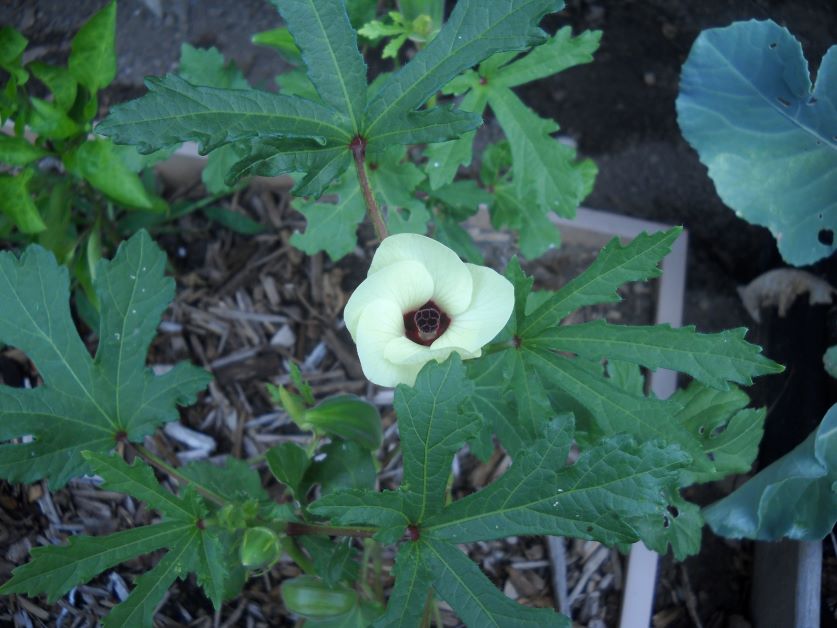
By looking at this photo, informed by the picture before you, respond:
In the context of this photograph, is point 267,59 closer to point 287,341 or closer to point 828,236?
point 287,341

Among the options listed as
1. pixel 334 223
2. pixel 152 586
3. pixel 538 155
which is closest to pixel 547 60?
pixel 538 155

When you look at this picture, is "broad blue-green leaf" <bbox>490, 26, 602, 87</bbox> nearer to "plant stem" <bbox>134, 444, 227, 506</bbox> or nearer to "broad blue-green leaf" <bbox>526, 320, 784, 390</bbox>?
"broad blue-green leaf" <bbox>526, 320, 784, 390</bbox>

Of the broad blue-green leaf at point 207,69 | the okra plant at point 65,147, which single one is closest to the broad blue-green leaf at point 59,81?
the okra plant at point 65,147

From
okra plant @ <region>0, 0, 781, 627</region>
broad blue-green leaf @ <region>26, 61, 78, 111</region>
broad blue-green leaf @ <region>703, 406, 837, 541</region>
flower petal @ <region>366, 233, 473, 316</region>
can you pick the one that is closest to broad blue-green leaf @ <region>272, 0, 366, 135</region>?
okra plant @ <region>0, 0, 781, 627</region>

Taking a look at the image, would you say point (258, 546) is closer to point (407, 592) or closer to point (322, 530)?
point (322, 530)

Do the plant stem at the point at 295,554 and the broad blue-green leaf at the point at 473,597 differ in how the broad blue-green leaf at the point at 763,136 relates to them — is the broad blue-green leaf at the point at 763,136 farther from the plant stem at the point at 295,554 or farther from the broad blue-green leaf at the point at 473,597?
the plant stem at the point at 295,554

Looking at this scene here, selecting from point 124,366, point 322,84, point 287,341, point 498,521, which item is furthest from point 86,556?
point 287,341
